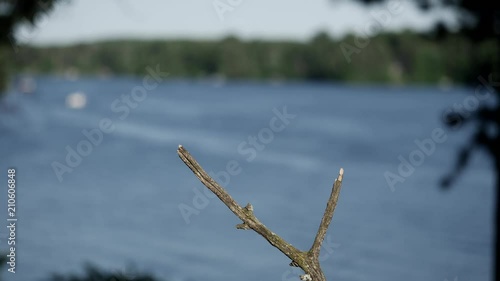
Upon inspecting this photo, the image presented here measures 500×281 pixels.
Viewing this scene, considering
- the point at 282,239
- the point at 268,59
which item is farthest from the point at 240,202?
the point at 268,59

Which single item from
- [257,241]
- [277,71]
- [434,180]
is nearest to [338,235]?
[257,241]

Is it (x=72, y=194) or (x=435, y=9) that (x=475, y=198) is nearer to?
(x=72, y=194)

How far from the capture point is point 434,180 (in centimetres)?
3052

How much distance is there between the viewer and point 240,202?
22.0m

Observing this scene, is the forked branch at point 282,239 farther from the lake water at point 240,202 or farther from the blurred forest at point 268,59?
the blurred forest at point 268,59

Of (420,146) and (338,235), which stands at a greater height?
(420,146)

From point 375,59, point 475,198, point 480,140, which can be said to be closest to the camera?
point 480,140

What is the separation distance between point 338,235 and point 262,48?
85.0 m

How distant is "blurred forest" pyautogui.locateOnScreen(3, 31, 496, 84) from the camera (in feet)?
261

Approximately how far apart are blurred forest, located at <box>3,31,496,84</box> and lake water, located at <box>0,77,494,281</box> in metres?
25.9

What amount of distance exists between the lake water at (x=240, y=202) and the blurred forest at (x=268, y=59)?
25.9m

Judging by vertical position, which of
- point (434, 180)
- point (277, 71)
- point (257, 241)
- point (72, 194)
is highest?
point (277, 71)

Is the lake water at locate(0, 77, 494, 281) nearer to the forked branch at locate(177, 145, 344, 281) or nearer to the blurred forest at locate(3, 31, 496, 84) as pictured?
the forked branch at locate(177, 145, 344, 281)

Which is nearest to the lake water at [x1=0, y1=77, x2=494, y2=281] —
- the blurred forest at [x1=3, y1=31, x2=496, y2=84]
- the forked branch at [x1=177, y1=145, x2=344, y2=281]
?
the forked branch at [x1=177, y1=145, x2=344, y2=281]
